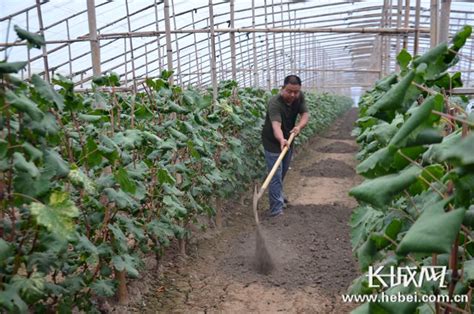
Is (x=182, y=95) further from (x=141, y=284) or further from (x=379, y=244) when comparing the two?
(x=379, y=244)

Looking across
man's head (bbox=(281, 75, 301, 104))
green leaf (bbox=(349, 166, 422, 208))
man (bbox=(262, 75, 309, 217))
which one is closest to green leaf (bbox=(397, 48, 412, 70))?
green leaf (bbox=(349, 166, 422, 208))

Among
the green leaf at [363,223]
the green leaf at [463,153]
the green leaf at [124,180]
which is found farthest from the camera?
the green leaf at [124,180]

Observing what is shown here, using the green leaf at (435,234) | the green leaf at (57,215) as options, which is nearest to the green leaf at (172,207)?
the green leaf at (57,215)

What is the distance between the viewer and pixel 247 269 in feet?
15.0

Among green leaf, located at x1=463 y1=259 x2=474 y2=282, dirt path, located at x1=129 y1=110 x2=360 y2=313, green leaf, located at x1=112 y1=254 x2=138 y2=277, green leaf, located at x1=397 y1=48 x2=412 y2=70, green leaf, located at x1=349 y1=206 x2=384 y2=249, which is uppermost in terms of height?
green leaf, located at x1=397 y1=48 x2=412 y2=70

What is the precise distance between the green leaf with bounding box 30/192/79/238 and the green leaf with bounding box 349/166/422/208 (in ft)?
3.58

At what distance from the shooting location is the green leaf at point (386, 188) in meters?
1.45

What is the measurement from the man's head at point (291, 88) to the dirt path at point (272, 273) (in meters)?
1.41

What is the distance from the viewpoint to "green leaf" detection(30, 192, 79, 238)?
1.89 meters

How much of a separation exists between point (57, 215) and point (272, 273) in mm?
2847

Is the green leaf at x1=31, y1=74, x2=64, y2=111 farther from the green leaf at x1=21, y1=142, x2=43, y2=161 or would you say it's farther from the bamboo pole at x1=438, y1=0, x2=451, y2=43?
the bamboo pole at x1=438, y1=0, x2=451, y2=43

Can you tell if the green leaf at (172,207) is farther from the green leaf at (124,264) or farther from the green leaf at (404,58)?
the green leaf at (404,58)

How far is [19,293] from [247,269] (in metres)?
2.69

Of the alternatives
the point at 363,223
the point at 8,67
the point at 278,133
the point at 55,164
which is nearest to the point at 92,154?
the point at 55,164
